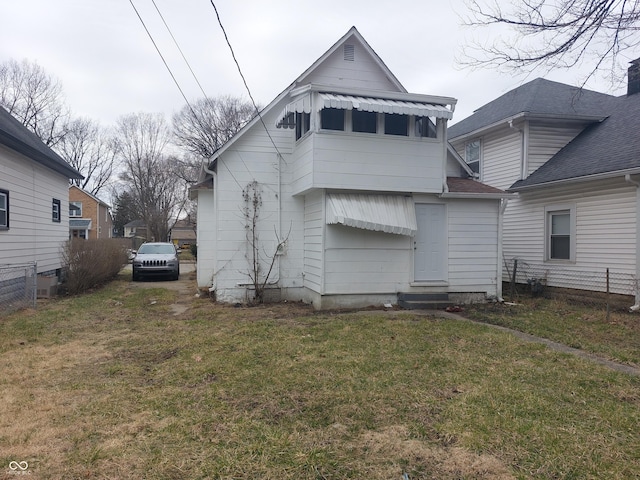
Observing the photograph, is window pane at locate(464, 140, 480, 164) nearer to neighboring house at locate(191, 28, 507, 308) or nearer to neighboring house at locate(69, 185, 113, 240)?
neighboring house at locate(191, 28, 507, 308)

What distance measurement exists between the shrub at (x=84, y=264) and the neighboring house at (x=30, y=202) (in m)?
0.80

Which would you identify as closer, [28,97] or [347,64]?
[347,64]

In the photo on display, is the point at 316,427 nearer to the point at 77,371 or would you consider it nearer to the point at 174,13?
the point at 77,371

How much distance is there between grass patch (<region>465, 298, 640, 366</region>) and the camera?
254 inches

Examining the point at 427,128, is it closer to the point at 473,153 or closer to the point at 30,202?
the point at 473,153

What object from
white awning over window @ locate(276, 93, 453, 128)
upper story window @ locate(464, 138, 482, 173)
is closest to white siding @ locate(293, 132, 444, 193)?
white awning over window @ locate(276, 93, 453, 128)

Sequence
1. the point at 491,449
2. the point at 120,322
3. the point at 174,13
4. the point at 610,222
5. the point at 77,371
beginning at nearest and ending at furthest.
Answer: the point at 491,449 < the point at 77,371 < the point at 174,13 < the point at 120,322 < the point at 610,222

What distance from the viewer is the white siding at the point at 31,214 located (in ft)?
34.4

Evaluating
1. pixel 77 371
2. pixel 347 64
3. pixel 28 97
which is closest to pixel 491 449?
pixel 77 371

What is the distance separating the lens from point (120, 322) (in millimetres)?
8492

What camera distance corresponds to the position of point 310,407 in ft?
13.5

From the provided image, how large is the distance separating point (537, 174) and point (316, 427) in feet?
37.7

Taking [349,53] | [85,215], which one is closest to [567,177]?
[349,53]

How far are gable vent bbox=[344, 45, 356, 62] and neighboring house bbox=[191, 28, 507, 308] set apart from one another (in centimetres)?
3
